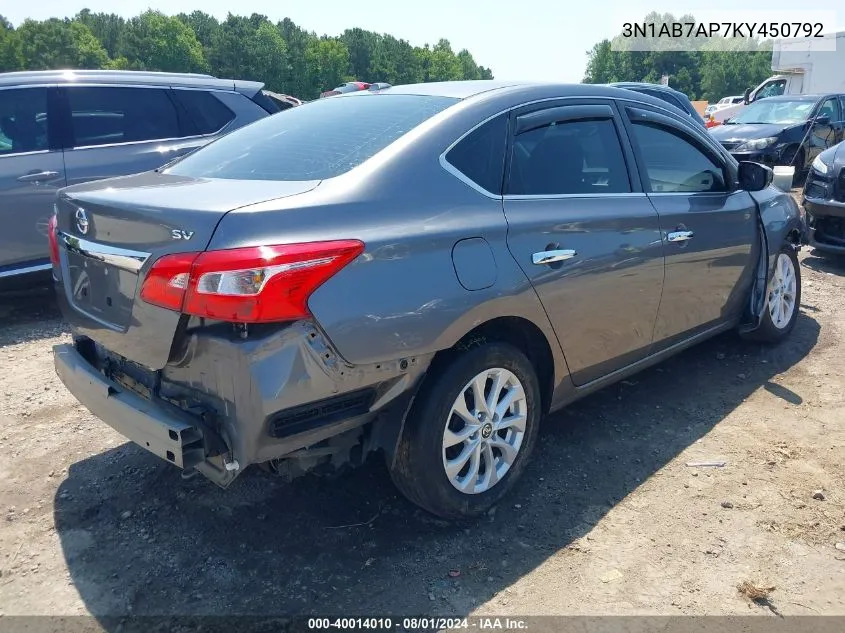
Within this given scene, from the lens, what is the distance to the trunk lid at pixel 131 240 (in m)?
2.27

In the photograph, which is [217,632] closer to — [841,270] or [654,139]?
[654,139]

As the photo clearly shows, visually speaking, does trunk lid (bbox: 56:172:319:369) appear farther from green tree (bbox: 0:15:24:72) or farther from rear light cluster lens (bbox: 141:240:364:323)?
green tree (bbox: 0:15:24:72)

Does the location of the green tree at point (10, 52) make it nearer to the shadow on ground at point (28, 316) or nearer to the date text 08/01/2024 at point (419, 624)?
the shadow on ground at point (28, 316)

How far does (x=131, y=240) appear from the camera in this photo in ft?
7.80

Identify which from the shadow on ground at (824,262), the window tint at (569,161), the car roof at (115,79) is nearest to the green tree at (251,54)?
the car roof at (115,79)

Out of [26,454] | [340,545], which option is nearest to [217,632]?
[340,545]

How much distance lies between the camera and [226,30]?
68.1 m

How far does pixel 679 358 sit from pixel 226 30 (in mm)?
72497

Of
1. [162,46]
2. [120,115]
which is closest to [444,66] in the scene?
[162,46]

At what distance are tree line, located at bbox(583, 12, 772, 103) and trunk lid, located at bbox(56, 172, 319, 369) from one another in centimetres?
7627

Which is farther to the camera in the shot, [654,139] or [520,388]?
[654,139]

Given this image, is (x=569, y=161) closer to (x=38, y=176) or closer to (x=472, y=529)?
(x=472, y=529)

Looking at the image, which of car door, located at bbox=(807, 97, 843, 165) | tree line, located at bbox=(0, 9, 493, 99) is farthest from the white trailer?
tree line, located at bbox=(0, 9, 493, 99)

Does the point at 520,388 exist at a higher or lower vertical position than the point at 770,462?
higher
